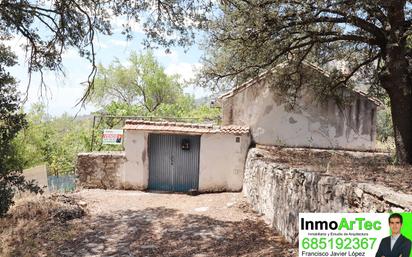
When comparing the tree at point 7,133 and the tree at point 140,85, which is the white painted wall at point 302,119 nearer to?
the tree at point 7,133

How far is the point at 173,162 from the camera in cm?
1540

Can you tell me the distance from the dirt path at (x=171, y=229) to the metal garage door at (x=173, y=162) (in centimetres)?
180

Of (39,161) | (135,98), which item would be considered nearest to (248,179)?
(39,161)

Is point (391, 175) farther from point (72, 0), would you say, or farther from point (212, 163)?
point (212, 163)

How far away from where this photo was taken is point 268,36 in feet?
32.1

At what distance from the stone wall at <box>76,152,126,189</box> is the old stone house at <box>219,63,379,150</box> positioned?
17.0 feet

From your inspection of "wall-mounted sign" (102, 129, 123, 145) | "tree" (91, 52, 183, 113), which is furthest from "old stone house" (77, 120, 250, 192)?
"tree" (91, 52, 183, 113)

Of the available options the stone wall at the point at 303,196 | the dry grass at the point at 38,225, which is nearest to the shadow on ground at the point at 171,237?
the dry grass at the point at 38,225

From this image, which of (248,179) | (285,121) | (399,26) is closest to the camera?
(399,26)

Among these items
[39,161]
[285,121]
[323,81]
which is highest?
[323,81]

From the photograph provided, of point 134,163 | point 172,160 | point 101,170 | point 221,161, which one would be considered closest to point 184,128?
point 172,160

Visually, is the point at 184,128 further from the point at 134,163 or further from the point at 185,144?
the point at 134,163

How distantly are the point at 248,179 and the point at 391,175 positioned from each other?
6.41m

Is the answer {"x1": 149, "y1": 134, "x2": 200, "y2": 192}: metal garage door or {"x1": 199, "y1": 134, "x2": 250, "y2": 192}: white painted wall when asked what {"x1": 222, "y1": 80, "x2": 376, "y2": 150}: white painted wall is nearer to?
{"x1": 199, "y1": 134, "x2": 250, "y2": 192}: white painted wall
